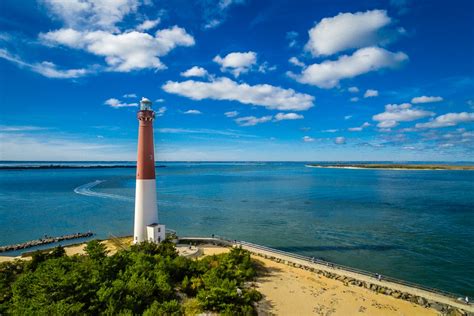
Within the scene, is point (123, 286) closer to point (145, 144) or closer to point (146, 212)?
point (146, 212)

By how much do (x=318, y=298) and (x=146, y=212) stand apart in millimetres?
13975

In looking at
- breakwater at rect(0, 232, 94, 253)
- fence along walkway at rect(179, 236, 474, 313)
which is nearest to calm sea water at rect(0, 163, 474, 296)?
breakwater at rect(0, 232, 94, 253)

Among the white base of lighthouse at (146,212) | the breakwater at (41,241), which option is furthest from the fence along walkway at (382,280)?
the breakwater at (41,241)

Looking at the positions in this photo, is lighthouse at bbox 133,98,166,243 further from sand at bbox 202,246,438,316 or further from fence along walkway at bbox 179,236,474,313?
sand at bbox 202,246,438,316

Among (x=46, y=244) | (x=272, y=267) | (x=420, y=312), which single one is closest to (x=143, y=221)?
(x=272, y=267)

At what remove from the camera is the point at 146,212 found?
2286cm

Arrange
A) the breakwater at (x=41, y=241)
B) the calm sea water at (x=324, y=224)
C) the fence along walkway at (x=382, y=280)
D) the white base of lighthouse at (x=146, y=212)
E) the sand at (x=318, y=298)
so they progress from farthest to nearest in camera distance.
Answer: the breakwater at (x=41, y=241)
the calm sea water at (x=324, y=224)
the white base of lighthouse at (x=146, y=212)
the fence along walkway at (x=382, y=280)
the sand at (x=318, y=298)

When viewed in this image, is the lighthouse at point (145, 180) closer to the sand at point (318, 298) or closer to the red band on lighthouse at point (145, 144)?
the red band on lighthouse at point (145, 144)

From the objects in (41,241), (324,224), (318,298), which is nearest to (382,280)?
(318,298)

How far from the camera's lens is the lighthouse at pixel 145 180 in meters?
22.4

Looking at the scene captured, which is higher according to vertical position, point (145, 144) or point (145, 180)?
point (145, 144)

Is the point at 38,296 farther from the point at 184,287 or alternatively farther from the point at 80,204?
the point at 80,204

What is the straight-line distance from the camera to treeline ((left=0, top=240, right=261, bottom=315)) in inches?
466

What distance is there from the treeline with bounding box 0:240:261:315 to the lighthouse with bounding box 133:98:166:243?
10.9ft
